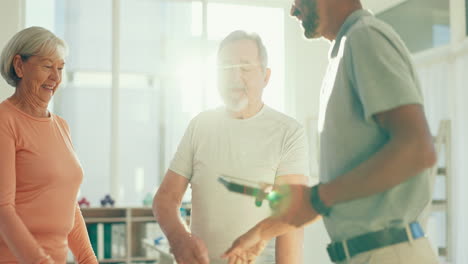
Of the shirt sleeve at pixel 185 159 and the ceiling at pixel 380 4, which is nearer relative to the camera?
the shirt sleeve at pixel 185 159

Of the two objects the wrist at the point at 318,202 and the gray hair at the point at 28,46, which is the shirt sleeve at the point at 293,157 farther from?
the gray hair at the point at 28,46

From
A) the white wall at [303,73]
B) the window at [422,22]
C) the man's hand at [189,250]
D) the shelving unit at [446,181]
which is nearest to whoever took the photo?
the man's hand at [189,250]

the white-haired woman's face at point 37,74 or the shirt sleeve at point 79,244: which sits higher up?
the white-haired woman's face at point 37,74

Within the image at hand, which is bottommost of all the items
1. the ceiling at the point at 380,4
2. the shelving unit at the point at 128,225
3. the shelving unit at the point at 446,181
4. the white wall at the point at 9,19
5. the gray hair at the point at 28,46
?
the shelving unit at the point at 128,225

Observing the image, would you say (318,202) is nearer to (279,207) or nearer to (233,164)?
(279,207)

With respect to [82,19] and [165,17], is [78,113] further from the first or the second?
[165,17]

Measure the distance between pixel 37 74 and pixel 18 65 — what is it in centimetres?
6

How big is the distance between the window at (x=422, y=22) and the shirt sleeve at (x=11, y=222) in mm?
4473

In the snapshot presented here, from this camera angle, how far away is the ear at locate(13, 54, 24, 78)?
65.3 inches

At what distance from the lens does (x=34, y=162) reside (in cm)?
159

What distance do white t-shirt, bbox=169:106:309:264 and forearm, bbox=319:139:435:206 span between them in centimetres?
69

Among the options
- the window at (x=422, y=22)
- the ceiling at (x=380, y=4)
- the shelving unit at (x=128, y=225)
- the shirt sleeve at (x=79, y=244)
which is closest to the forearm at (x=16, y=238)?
the shirt sleeve at (x=79, y=244)

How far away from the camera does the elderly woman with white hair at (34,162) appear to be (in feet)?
4.94

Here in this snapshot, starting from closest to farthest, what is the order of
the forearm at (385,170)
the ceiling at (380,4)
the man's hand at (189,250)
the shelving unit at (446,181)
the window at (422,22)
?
the forearm at (385,170) → the man's hand at (189,250) → the shelving unit at (446,181) → the window at (422,22) → the ceiling at (380,4)
